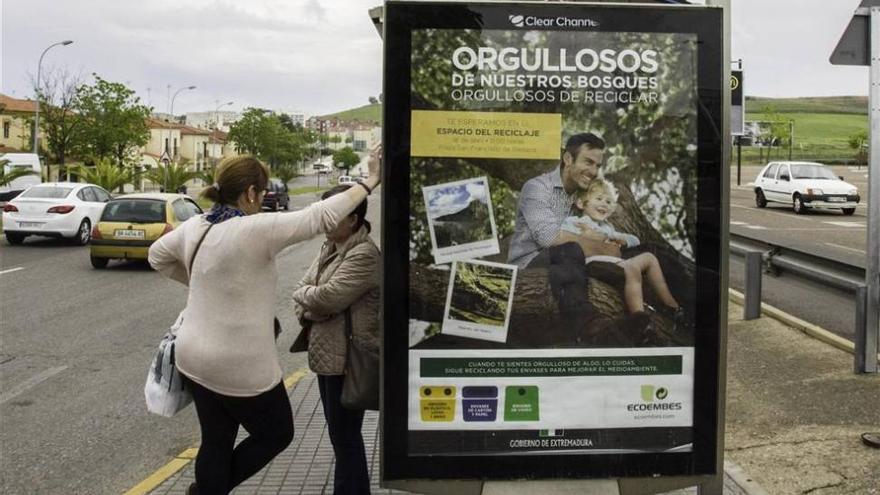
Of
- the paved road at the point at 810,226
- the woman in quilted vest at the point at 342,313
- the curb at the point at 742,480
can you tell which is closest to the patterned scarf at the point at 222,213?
the woman in quilted vest at the point at 342,313

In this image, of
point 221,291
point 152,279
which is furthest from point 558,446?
point 152,279

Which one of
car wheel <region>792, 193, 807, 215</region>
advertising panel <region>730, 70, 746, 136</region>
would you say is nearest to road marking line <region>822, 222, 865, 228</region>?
car wheel <region>792, 193, 807, 215</region>

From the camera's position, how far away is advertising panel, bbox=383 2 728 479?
10.3ft

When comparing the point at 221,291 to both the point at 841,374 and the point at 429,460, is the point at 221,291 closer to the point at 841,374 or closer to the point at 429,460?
the point at 429,460

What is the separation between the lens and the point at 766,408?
239 inches

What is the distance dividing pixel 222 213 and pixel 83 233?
19.1 metres

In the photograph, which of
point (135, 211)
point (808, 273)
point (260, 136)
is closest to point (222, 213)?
point (808, 273)

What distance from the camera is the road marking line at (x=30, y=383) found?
23.1 ft

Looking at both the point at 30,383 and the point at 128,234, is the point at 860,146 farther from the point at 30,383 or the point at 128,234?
the point at 30,383

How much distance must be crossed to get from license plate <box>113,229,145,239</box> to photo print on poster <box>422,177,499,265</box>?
14.1 metres

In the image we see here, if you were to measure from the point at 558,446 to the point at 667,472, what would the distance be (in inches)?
17.3

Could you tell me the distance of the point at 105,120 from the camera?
46594 millimetres

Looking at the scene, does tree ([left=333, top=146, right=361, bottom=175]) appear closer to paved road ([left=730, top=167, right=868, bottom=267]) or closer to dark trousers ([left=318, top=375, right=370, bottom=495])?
paved road ([left=730, top=167, right=868, bottom=267])

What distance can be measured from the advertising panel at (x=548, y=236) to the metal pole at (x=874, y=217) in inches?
154
